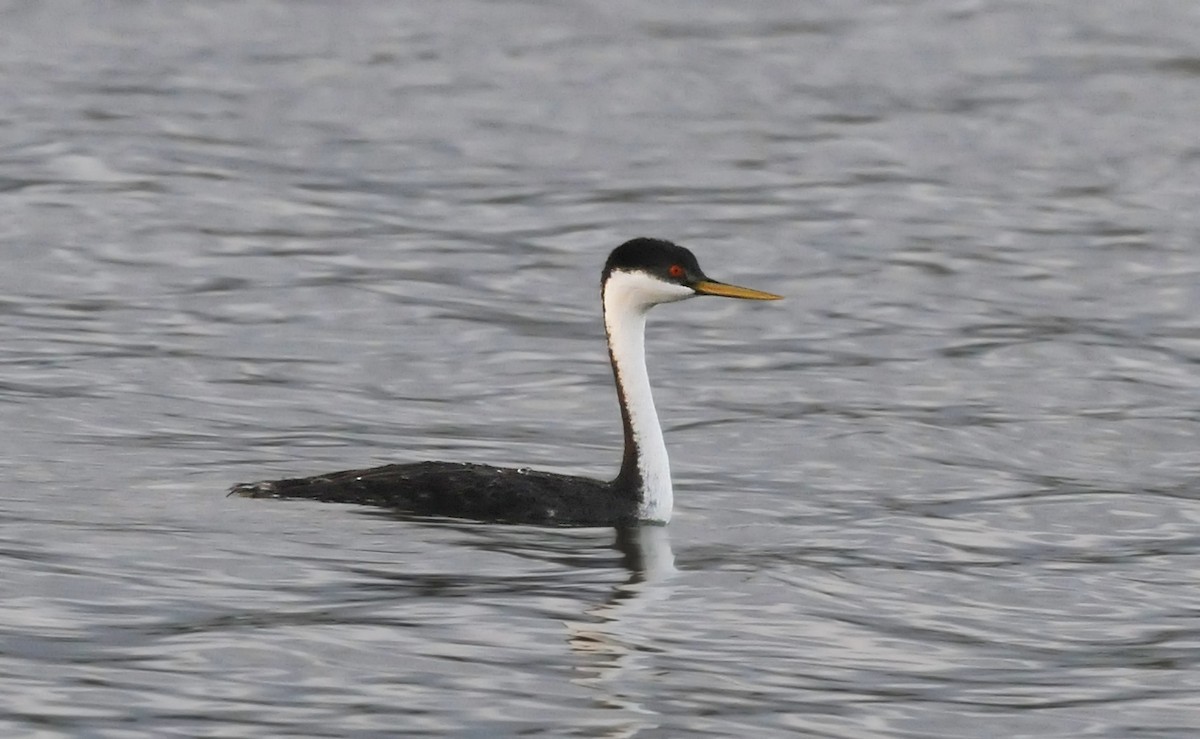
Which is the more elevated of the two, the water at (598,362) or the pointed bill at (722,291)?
the pointed bill at (722,291)

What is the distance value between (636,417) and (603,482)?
42 cm

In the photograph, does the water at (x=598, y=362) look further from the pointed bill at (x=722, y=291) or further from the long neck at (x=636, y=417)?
Result: the pointed bill at (x=722, y=291)

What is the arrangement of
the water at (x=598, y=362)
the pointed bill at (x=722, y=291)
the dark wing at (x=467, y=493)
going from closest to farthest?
the water at (x=598, y=362)
the dark wing at (x=467, y=493)
the pointed bill at (x=722, y=291)

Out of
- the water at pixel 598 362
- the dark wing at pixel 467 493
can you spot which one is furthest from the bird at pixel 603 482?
the water at pixel 598 362

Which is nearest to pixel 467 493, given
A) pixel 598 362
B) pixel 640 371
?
pixel 640 371

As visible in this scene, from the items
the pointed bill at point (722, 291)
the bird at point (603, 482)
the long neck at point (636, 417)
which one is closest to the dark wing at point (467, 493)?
the bird at point (603, 482)

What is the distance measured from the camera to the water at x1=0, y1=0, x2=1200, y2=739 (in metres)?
10.2

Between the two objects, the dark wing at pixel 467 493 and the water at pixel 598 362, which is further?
the dark wing at pixel 467 493

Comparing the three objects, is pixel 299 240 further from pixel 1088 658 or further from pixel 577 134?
pixel 1088 658

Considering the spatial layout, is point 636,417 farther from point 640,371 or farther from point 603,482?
point 603,482

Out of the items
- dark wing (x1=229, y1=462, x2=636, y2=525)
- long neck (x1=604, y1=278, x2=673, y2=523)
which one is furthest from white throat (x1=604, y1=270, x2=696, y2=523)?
dark wing (x1=229, y1=462, x2=636, y2=525)

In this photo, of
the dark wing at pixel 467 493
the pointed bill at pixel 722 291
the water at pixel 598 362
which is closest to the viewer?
the water at pixel 598 362

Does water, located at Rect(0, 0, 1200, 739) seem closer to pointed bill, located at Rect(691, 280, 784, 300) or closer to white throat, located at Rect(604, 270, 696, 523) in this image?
white throat, located at Rect(604, 270, 696, 523)

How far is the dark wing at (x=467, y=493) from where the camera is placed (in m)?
12.5
